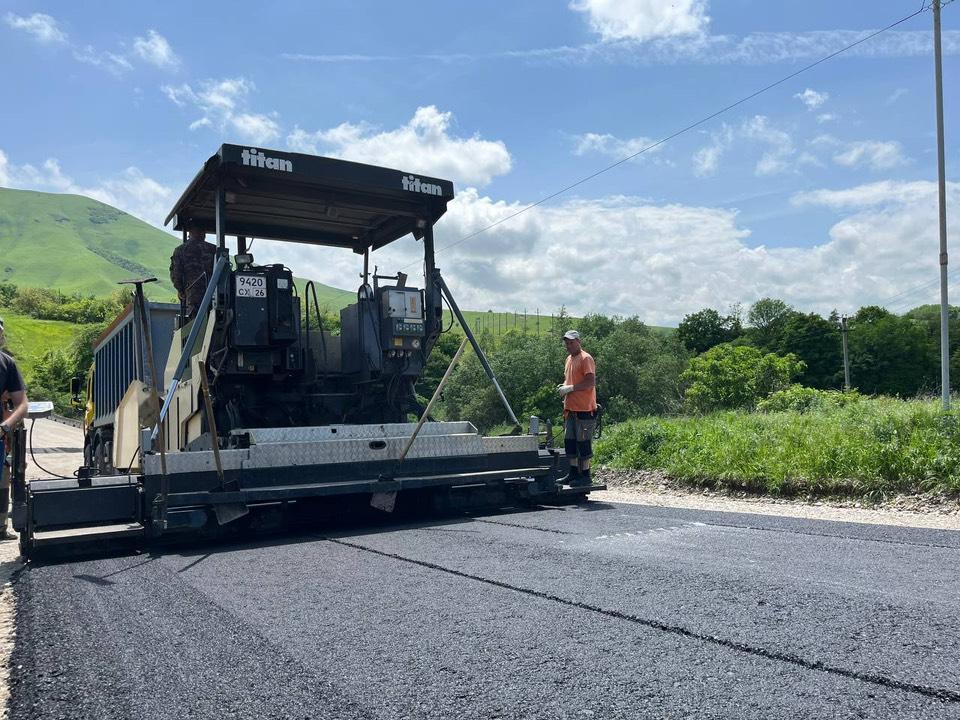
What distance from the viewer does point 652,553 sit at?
15.8ft

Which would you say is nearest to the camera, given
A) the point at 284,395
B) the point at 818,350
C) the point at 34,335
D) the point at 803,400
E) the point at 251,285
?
the point at 251,285

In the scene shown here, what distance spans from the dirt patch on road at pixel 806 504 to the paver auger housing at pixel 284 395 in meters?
1.88

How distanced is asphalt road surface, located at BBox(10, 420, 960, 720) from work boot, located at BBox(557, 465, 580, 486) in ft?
7.64

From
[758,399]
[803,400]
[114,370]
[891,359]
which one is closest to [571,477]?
[114,370]

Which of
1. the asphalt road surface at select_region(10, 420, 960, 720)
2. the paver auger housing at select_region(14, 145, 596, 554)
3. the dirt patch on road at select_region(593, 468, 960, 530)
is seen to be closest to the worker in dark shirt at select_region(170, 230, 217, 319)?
the paver auger housing at select_region(14, 145, 596, 554)

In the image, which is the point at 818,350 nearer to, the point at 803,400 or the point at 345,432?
the point at 803,400

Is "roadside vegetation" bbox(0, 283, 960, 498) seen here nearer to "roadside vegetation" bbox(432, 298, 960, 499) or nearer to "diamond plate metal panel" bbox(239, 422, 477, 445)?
"roadside vegetation" bbox(432, 298, 960, 499)

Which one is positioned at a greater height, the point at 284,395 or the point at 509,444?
the point at 284,395

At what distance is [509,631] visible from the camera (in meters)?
3.26

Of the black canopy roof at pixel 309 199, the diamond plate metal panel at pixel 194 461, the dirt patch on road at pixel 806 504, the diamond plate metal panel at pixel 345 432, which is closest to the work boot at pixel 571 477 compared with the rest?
the diamond plate metal panel at pixel 345 432

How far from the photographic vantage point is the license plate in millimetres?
6629

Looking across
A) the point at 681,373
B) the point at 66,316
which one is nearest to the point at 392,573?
the point at 681,373

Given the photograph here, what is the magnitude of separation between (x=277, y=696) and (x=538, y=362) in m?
33.2

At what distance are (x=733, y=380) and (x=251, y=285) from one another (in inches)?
1364
